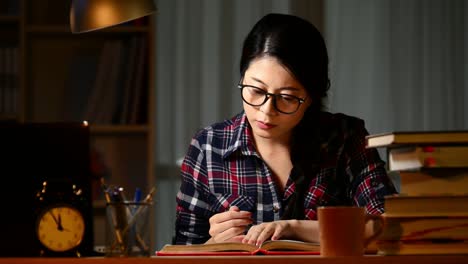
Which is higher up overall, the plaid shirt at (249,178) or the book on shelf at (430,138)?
the book on shelf at (430,138)

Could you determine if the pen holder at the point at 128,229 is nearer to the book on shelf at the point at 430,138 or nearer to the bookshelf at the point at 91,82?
the book on shelf at the point at 430,138

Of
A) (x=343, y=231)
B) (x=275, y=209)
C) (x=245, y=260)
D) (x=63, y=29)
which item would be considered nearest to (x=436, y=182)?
→ (x=343, y=231)

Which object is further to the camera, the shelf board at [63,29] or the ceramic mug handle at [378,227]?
the shelf board at [63,29]

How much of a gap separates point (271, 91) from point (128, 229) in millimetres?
857

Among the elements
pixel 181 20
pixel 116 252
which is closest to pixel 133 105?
pixel 181 20

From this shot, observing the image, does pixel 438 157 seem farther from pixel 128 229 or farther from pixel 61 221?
pixel 61 221

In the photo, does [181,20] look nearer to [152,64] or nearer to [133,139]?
[152,64]

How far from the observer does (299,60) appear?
2104mm

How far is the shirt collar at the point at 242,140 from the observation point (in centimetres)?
222

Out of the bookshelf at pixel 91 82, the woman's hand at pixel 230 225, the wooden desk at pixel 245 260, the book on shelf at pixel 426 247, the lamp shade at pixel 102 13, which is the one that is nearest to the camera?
the wooden desk at pixel 245 260

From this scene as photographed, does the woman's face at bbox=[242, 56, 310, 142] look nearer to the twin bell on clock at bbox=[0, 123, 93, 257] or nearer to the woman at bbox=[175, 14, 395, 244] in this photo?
the woman at bbox=[175, 14, 395, 244]

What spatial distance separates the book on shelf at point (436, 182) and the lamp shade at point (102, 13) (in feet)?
2.43

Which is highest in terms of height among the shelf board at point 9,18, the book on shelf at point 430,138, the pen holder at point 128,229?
the shelf board at point 9,18

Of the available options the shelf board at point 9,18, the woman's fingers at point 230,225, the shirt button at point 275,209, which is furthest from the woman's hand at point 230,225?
the shelf board at point 9,18
